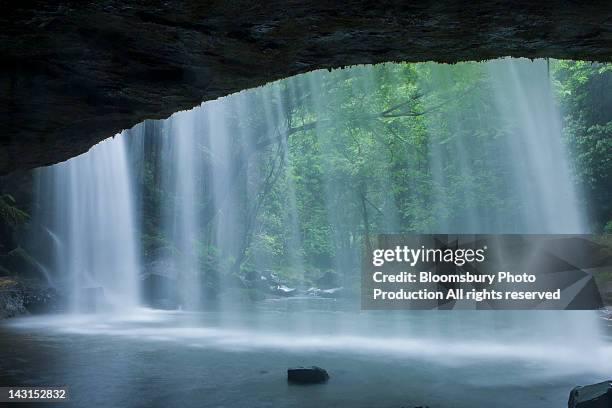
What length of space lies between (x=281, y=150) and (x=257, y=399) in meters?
25.5

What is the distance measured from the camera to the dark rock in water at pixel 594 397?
20.4 feet

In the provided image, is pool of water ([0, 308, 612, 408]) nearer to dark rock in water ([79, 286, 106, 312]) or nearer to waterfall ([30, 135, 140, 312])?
dark rock in water ([79, 286, 106, 312])

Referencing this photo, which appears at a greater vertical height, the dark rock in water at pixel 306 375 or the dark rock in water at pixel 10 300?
the dark rock in water at pixel 10 300

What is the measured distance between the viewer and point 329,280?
4519 cm

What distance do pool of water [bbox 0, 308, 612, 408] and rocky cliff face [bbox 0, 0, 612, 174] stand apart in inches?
146

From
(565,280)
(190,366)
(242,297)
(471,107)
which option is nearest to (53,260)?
(242,297)

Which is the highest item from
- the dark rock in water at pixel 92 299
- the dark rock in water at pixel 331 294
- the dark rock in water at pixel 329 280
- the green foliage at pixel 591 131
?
the green foliage at pixel 591 131

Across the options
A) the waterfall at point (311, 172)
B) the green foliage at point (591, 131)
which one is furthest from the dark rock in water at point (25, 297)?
the green foliage at point (591, 131)

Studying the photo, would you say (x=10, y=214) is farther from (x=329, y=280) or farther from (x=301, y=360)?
(x=329, y=280)

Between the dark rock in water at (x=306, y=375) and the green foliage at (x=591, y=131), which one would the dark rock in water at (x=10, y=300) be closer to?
the dark rock in water at (x=306, y=375)

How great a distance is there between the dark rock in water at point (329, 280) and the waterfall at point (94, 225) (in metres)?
21.8

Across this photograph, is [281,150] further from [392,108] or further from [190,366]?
[190,366]

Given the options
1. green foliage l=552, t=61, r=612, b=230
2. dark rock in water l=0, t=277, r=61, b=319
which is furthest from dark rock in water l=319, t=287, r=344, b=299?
dark rock in water l=0, t=277, r=61, b=319

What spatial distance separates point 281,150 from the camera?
32.5 meters
